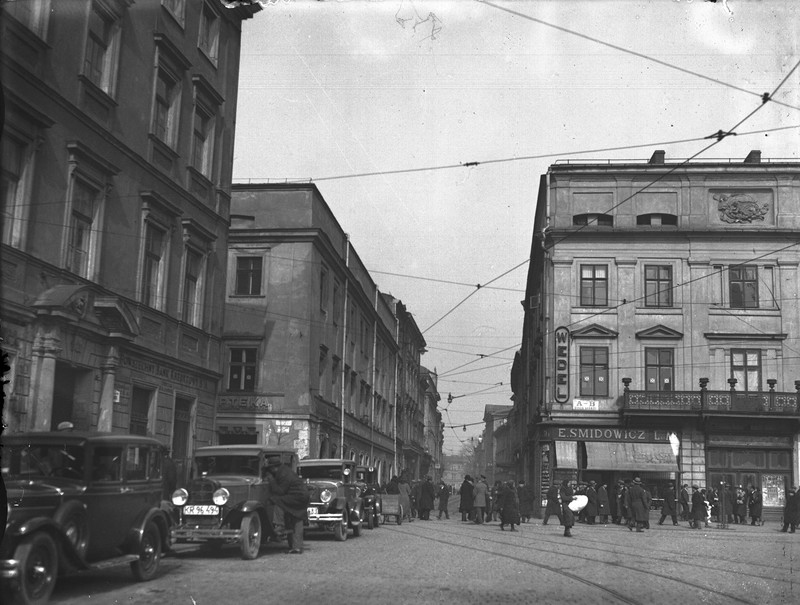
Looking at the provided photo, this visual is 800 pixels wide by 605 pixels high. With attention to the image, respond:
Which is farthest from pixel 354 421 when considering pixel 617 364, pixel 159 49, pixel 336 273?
pixel 159 49

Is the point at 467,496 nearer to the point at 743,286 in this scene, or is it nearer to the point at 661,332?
the point at 661,332

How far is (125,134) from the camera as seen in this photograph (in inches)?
742

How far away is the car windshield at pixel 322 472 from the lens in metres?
22.0

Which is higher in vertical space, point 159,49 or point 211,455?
point 159,49

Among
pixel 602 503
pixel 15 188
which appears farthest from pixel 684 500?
pixel 15 188

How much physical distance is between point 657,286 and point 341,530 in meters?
25.6

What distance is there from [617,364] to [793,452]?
8093 mm

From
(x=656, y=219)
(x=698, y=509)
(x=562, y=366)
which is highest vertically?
(x=656, y=219)

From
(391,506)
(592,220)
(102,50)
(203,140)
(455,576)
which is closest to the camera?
(455,576)

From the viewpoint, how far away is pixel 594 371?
40500 mm

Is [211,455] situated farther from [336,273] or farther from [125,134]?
Result: [336,273]

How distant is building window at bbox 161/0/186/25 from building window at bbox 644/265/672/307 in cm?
2574

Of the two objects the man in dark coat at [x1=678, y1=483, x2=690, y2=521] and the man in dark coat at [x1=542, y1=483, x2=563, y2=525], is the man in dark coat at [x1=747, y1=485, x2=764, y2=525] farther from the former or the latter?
the man in dark coat at [x1=542, y1=483, x2=563, y2=525]

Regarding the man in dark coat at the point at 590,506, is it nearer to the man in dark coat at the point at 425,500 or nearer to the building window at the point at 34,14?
the man in dark coat at the point at 425,500
